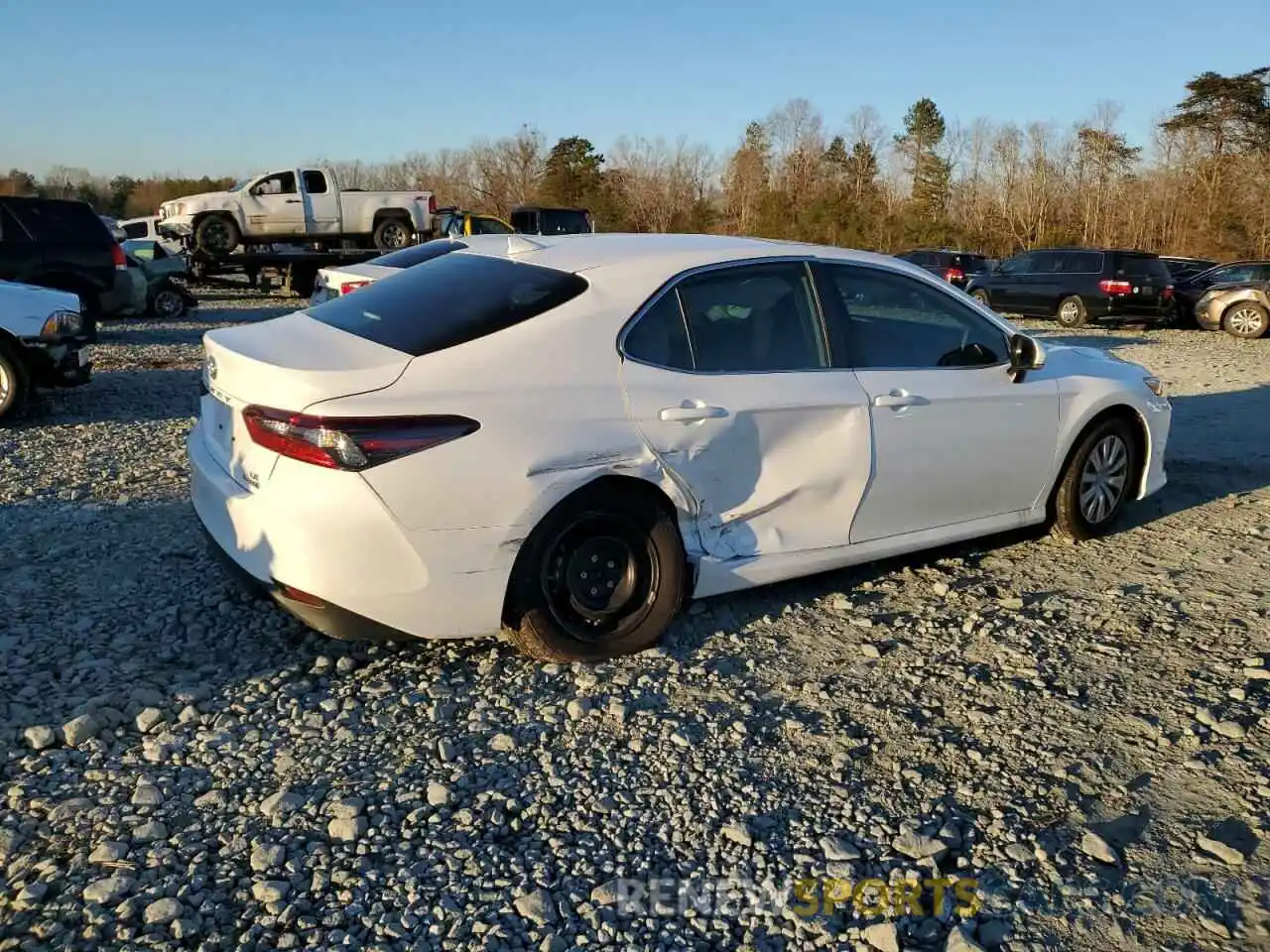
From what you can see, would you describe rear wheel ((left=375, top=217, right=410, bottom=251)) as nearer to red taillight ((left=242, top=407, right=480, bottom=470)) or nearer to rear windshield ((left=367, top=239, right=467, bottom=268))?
rear windshield ((left=367, top=239, right=467, bottom=268))

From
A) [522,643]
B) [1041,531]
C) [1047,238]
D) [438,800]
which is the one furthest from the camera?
[1047,238]

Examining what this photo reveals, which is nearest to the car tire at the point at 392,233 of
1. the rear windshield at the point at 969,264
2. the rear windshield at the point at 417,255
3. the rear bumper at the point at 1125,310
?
the rear windshield at the point at 969,264

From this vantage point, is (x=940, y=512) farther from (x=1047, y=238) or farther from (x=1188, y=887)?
(x=1047, y=238)

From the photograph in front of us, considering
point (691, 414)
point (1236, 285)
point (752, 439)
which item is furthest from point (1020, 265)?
point (691, 414)

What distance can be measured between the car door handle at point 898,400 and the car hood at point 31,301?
716cm

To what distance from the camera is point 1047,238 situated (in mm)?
46531

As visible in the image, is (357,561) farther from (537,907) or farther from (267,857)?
(537,907)

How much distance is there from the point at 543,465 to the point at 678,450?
58cm

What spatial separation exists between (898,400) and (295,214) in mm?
22063

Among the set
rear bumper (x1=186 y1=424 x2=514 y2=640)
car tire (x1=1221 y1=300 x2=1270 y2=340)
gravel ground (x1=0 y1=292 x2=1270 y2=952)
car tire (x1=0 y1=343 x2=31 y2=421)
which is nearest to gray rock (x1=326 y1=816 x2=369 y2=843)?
gravel ground (x1=0 y1=292 x2=1270 y2=952)

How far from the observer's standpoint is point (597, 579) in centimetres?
400

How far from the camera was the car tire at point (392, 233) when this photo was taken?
80.8 feet

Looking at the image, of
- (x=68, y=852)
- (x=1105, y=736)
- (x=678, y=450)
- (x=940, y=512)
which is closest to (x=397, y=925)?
(x=68, y=852)

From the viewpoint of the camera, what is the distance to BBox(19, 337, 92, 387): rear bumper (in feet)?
27.8
